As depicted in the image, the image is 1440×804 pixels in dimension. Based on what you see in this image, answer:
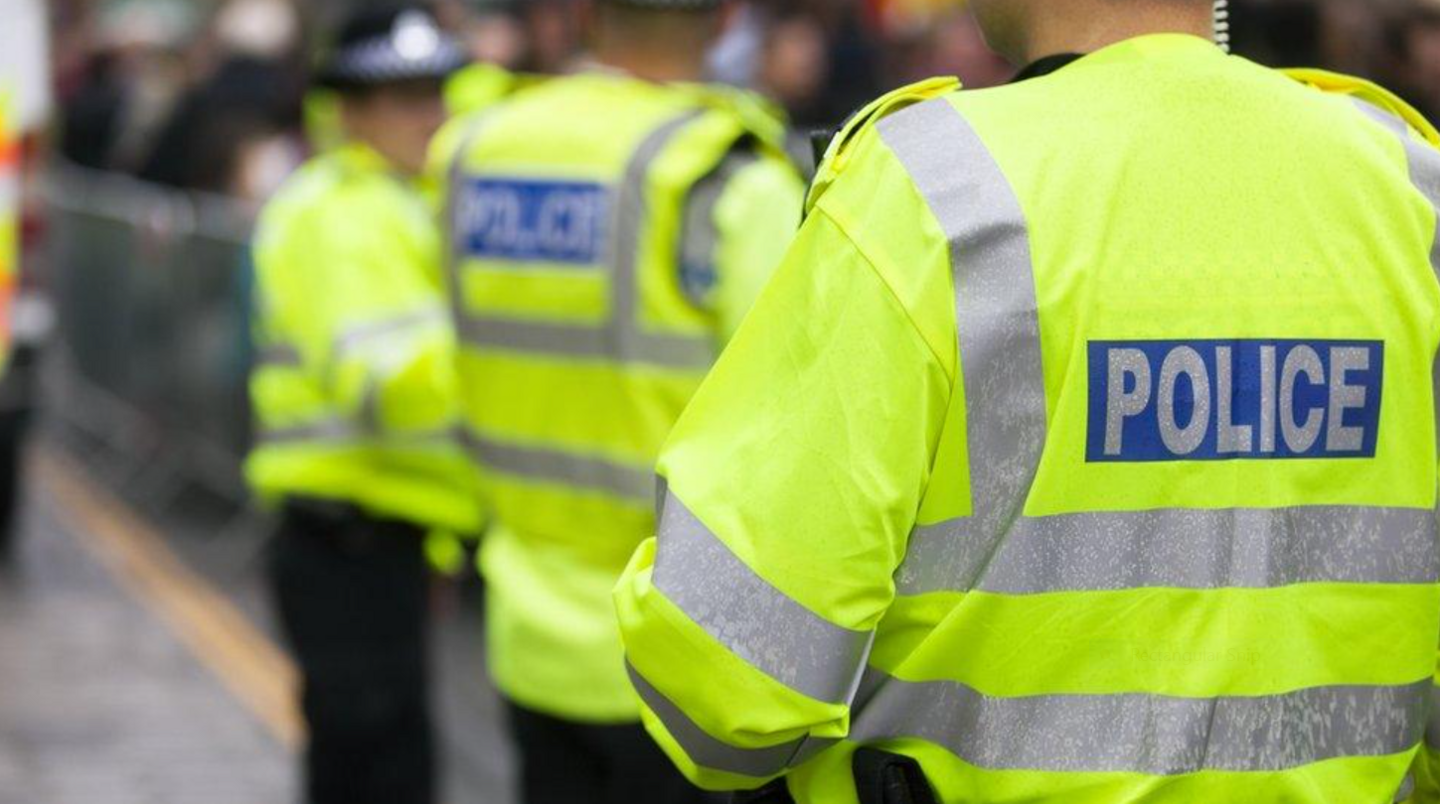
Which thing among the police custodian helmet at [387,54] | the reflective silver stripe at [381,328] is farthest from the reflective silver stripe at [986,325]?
the police custodian helmet at [387,54]

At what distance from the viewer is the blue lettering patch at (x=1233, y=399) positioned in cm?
239

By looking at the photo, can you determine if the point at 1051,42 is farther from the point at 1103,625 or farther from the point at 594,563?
the point at 594,563

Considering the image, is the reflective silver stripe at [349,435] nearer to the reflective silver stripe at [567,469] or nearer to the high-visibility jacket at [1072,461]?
the reflective silver stripe at [567,469]

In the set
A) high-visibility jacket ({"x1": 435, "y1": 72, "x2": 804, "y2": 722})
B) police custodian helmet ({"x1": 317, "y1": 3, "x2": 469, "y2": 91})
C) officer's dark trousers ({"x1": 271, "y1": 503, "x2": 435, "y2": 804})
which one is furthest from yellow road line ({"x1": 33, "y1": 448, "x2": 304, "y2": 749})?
high-visibility jacket ({"x1": 435, "y1": 72, "x2": 804, "y2": 722})

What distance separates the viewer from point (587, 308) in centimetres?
420

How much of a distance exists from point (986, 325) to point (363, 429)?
10.2ft

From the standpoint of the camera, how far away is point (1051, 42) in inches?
100

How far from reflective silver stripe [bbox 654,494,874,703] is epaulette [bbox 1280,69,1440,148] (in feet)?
2.80

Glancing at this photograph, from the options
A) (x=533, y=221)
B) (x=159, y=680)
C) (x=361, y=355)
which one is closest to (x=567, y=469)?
(x=533, y=221)

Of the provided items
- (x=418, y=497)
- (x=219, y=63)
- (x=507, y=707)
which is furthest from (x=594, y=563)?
(x=219, y=63)

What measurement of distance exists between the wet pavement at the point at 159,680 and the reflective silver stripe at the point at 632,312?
9.68 feet

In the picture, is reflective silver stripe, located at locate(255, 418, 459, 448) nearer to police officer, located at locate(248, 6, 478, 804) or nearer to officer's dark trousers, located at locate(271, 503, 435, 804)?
police officer, located at locate(248, 6, 478, 804)

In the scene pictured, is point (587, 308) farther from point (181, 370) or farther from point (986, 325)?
point (181, 370)

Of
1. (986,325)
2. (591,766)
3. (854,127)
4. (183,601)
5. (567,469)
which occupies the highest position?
(854,127)
